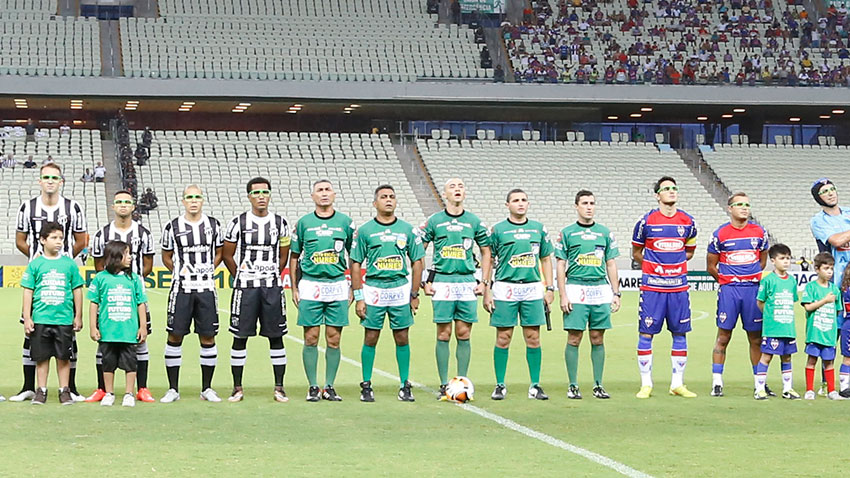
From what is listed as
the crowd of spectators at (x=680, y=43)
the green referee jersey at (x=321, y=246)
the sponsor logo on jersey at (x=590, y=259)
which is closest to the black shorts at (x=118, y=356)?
the green referee jersey at (x=321, y=246)

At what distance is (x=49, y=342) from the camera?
1082 cm

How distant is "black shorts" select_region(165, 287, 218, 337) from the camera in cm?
1101

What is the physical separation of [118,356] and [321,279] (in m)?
1.92

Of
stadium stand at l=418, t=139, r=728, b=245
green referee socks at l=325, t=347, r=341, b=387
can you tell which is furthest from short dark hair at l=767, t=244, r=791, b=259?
stadium stand at l=418, t=139, r=728, b=245

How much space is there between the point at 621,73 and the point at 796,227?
324 inches

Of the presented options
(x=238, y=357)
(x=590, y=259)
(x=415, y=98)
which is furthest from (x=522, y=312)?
(x=415, y=98)

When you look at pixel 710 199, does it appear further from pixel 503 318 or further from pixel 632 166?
pixel 503 318

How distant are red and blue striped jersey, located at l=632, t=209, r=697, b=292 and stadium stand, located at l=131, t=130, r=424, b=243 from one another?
2804 cm

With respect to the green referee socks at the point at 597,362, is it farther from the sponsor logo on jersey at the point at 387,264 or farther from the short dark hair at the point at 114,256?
the short dark hair at the point at 114,256

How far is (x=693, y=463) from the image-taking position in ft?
26.6

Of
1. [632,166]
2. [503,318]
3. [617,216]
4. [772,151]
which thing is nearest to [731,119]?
[772,151]

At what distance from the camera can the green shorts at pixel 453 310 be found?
11398 mm

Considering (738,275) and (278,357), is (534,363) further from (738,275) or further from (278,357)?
(278,357)

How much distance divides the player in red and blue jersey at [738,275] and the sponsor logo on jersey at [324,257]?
3.74 meters
